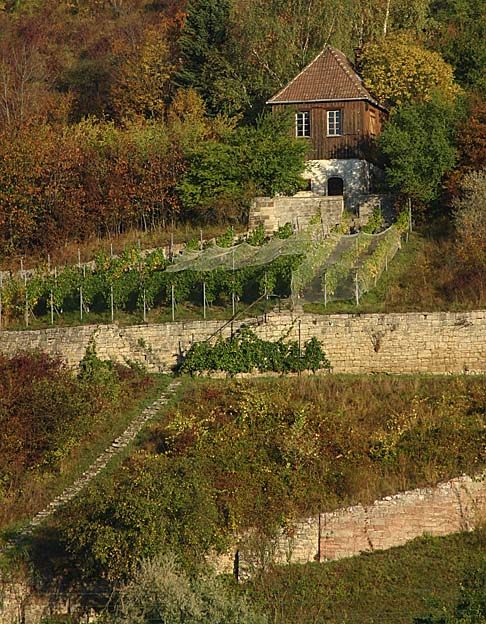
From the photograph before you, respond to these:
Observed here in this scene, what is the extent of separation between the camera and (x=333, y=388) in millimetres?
28766

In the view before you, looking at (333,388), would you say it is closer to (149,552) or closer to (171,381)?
(171,381)

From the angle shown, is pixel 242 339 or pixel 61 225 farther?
pixel 61 225

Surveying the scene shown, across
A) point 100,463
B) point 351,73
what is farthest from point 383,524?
point 351,73

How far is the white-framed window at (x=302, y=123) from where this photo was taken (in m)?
43.6

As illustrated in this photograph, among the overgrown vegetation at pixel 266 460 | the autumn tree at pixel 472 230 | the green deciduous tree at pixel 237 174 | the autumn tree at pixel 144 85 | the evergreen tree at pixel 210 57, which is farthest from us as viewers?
the autumn tree at pixel 144 85

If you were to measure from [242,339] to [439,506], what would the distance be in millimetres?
8218

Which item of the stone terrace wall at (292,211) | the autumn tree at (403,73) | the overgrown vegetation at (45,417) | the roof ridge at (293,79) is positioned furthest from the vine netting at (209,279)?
the autumn tree at (403,73)

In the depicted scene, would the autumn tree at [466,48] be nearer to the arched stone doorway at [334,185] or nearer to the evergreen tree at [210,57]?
the arched stone doorway at [334,185]

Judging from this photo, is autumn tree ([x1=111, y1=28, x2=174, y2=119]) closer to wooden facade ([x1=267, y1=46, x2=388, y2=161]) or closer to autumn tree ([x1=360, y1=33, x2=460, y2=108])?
wooden facade ([x1=267, y1=46, x2=388, y2=161])

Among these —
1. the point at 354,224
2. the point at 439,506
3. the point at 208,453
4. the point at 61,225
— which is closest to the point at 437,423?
the point at 439,506

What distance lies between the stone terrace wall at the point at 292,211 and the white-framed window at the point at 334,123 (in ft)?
12.6

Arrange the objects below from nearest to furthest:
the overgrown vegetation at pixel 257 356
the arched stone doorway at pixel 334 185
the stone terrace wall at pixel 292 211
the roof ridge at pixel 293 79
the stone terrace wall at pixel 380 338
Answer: the stone terrace wall at pixel 380 338 → the overgrown vegetation at pixel 257 356 → the stone terrace wall at pixel 292 211 → the arched stone doorway at pixel 334 185 → the roof ridge at pixel 293 79

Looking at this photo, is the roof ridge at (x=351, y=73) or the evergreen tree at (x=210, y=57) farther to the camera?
the evergreen tree at (x=210, y=57)

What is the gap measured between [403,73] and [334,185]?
476 centimetres
